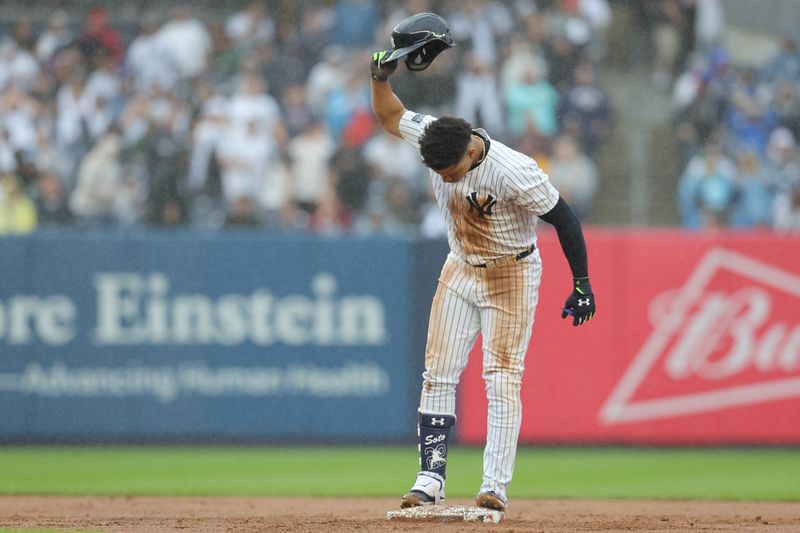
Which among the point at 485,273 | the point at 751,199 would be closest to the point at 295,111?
the point at 751,199

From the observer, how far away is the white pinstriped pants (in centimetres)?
660

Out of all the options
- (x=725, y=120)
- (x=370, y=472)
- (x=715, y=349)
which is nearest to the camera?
(x=370, y=472)

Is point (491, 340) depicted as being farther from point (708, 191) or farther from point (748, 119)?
point (748, 119)

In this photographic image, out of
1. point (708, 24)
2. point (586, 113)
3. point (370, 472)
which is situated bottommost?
point (370, 472)

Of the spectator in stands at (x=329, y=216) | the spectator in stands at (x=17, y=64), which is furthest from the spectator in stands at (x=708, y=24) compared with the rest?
the spectator in stands at (x=17, y=64)

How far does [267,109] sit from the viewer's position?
14.4 metres

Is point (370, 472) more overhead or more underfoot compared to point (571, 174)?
more underfoot

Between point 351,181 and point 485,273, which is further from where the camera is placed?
point 351,181

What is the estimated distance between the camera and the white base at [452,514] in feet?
20.9

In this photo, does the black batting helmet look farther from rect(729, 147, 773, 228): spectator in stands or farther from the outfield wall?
rect(729, 147, 773, 228): spectator in stands

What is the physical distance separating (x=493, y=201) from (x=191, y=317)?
6407mm

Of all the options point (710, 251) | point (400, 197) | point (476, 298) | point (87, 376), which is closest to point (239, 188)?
point (400, 197)

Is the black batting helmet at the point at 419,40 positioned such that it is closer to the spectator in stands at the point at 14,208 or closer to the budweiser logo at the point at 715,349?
the budweiser logo at the point at 715,349

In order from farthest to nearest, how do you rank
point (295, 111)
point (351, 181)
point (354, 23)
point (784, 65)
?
point (354, 23), point (784, 65), point (295, 111), point (351, 181)
